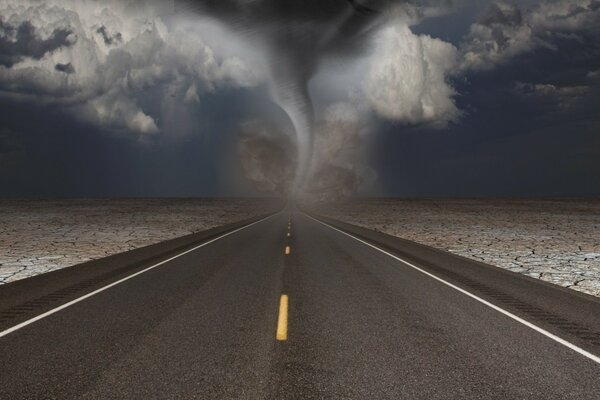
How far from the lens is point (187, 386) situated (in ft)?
14.2

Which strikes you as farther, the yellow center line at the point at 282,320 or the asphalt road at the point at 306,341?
the yellow center line at the point at 282,320

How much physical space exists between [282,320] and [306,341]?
105 cm

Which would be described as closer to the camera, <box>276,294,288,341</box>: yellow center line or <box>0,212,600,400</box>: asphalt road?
<box>0,212,600,400</box>: asphalt road

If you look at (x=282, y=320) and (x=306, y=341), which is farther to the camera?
(x=282, y=320)

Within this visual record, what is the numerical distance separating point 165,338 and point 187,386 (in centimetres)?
161

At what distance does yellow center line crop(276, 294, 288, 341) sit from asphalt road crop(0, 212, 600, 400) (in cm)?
3

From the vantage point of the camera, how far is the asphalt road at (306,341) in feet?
14.2

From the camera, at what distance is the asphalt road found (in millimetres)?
4324

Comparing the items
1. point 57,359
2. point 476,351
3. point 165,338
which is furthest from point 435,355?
point 57,359

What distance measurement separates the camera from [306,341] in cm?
570

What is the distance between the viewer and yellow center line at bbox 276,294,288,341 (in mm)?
5902

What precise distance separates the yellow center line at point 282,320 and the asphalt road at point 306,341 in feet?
0.10

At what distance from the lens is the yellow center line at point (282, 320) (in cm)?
590

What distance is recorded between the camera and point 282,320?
6695 mm
